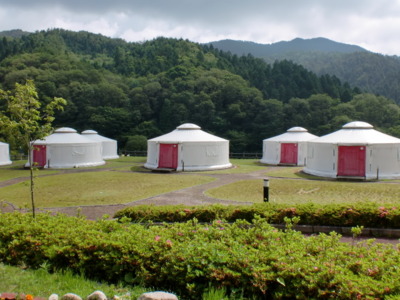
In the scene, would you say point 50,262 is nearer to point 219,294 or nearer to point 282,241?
point 219,294

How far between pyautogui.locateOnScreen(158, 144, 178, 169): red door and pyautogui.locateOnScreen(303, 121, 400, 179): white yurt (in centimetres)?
935

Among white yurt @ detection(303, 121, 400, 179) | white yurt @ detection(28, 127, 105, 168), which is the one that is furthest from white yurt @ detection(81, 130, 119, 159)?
white yurt @ detection(303, 121, 400, 179)

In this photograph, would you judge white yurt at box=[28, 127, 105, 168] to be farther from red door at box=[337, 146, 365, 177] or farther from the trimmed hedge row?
the trimmed hedge row

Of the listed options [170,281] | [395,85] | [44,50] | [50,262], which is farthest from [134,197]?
[395,85]

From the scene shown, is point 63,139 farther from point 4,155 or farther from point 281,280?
point 281,280

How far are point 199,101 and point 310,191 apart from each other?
44915 mm

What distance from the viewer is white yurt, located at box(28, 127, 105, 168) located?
1104 inches

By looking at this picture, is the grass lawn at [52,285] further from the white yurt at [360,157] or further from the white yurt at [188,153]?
the white yurt at [188,153]

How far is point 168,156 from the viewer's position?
25.5 meters

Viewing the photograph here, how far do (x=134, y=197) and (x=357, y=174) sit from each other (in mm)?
12312

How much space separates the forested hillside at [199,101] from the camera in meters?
53.4

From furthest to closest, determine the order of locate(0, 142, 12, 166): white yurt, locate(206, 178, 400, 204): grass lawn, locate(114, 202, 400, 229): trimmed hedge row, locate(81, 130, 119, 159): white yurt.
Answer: locate(81, 130, 119, 159): white yurt
locate(0, 142, 12, 166): white yurt
locate(206, 178, 400, 204): grass lawn
locate(114, 202, 400, 229): trimmed hedge row

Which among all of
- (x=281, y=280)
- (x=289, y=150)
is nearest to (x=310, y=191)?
(x=281, y=280)

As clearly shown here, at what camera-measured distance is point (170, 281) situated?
468cm
